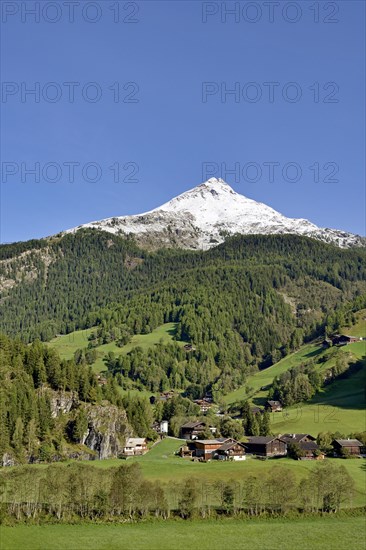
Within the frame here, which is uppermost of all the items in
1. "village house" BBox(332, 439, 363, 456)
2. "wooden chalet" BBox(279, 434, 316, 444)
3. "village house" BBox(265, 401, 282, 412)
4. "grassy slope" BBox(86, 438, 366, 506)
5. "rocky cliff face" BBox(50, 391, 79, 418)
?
"rocky cliff face" BBox(50, 391, 79, 418)

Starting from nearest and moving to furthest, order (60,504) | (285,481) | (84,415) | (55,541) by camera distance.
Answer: (55,541), (60,504), (285,481), (84,415)

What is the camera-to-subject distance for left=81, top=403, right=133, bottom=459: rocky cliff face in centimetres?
11594

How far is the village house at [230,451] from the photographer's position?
12012 centimetres

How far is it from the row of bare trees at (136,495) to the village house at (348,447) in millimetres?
41519

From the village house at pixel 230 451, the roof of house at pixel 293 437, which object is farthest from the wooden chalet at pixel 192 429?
the roof of house at pixel 293 437

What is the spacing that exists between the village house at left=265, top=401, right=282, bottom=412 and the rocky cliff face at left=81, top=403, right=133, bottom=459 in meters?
72.2

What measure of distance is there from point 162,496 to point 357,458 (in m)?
61.0

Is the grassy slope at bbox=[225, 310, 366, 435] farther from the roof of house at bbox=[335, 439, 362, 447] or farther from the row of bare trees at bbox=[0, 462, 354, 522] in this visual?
the row of bare trees at bbox=[0, 462, 354, 522]

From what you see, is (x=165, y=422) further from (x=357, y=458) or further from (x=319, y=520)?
(x=319, y=520)

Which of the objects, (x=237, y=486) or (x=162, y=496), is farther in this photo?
(x=237, y=486)

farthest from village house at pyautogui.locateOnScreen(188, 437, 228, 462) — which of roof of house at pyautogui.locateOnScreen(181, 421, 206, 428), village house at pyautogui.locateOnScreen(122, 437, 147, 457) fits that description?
roof of house at pyautogui.locateOnScreen(181, 421, 206, 428)

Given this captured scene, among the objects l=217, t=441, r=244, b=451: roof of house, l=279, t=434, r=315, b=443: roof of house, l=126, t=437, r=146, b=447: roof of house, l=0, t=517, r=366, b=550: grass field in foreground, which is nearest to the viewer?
l=0, t=517, r=366, b=550: grass field in foreground

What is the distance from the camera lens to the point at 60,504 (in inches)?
2832

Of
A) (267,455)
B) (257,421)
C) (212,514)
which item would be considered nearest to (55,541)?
(212,514)
